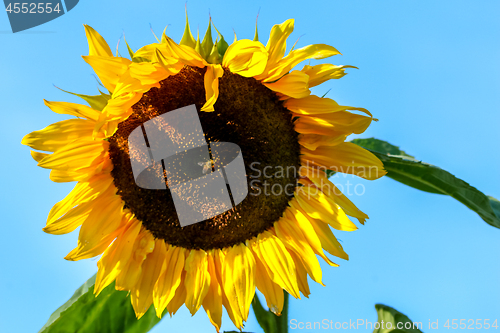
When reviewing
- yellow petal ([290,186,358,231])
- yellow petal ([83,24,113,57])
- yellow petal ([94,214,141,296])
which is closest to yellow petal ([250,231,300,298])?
yellow petal ([290,186,358,231])

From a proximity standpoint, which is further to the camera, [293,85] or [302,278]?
[302,278]

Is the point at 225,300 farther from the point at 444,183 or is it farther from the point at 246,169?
the point at 444,183

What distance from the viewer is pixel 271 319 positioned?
2.52m

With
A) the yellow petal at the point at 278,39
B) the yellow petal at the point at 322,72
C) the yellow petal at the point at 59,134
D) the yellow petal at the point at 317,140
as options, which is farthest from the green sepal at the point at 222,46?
the yellow petal at the point at 59,134

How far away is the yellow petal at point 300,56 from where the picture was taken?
2.04 meters

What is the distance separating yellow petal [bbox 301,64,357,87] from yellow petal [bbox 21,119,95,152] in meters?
1.37

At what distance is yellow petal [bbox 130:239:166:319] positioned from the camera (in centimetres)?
235

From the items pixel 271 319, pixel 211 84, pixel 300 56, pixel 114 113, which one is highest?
pixel 300 56

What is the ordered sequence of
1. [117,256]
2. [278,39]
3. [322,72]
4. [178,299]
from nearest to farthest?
[278,39], [322,72], [117,256], [178,299]

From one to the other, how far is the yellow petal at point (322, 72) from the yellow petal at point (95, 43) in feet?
3.98

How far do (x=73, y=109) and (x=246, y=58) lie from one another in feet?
3.50

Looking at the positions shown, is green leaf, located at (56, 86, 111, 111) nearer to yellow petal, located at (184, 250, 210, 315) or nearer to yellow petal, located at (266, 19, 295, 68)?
yellow petal, located at (266, 19, 295, 68)

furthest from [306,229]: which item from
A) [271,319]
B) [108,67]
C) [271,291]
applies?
[108,67]

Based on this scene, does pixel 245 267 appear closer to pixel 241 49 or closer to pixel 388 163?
pixel 388 163
